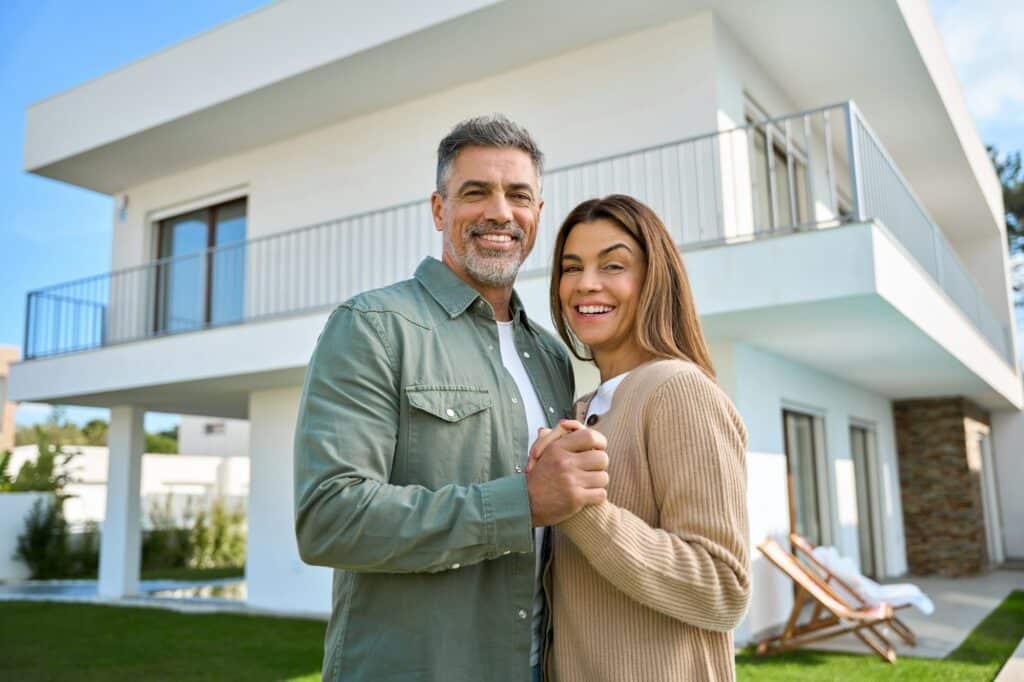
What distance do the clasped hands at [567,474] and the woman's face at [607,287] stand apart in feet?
1.45

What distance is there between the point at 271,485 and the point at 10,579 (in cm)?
658

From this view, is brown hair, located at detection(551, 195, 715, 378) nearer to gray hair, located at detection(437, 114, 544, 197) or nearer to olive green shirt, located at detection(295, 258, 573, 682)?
gray hair, located at detection(437, 114, 544, 197)

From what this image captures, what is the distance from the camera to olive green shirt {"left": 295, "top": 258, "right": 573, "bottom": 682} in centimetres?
149

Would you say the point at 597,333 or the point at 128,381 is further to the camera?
the point at 128,381

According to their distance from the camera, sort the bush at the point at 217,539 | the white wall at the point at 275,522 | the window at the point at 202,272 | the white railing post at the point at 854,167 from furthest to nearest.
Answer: the bush at the point at 217,539 < the window at the point at 202,272 < the white wall at the point at 275,522 < the white railing post at the point at 854,167

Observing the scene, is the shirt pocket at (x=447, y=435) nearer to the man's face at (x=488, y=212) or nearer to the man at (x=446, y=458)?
the man at (x=446, y=458)

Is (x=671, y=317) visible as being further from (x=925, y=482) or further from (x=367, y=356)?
(x=925, y=482)

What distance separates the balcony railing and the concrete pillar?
139cm


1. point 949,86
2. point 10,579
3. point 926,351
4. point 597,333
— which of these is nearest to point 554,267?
point 597,333

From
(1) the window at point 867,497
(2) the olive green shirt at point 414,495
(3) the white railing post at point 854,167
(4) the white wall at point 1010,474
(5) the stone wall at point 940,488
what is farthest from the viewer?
(4) the white wall at point 1010,474

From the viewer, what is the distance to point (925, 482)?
523 inches

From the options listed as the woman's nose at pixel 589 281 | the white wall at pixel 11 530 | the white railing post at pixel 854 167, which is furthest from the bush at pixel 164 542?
the woman's nose at pixel 589 281

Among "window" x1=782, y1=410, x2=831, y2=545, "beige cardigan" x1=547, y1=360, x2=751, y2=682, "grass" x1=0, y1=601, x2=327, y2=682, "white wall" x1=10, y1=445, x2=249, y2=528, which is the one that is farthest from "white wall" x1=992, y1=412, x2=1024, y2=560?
"beige cardigan" x1=547, y1=360, x2=751, y2=682

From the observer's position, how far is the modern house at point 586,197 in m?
7.32
